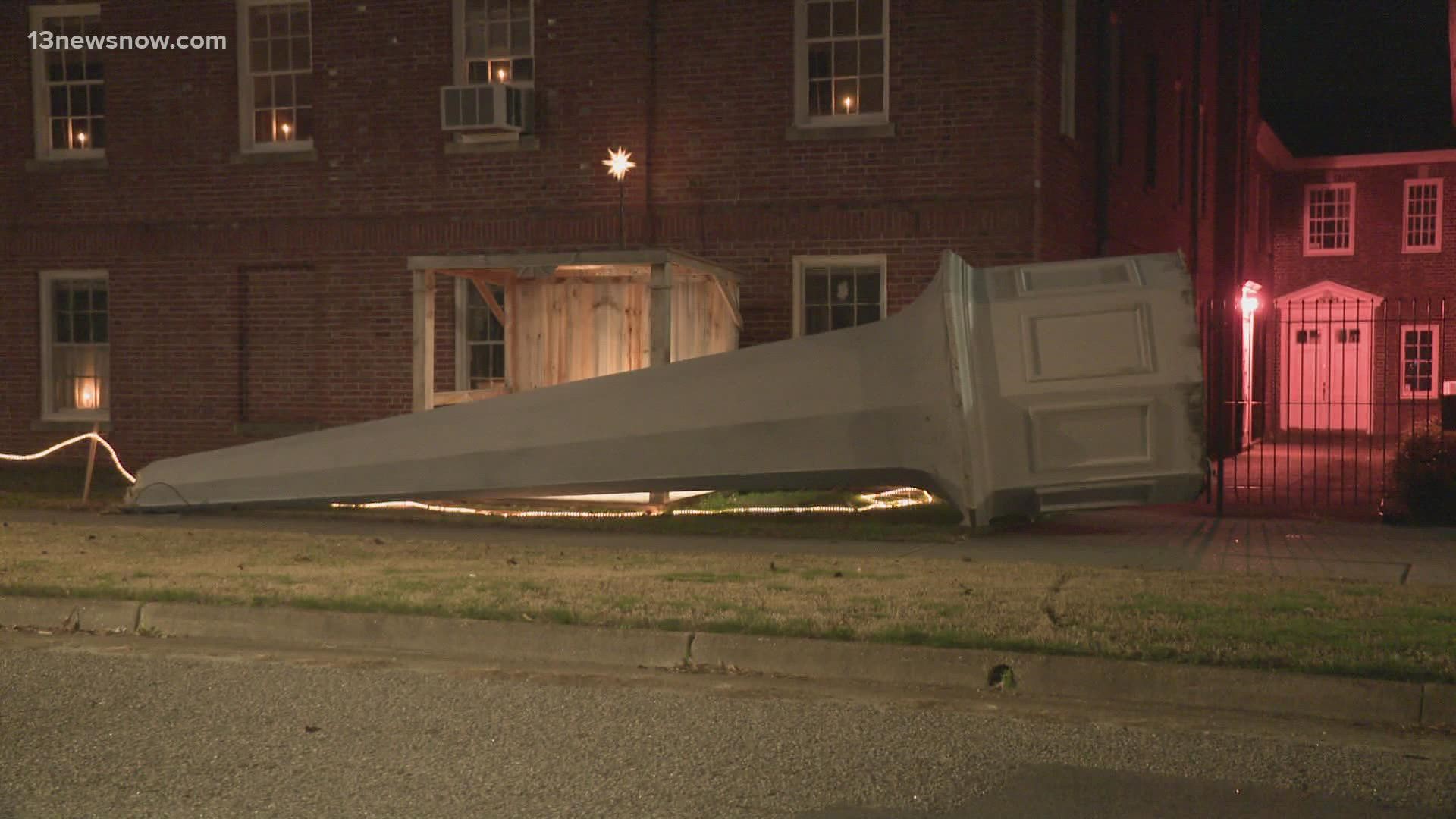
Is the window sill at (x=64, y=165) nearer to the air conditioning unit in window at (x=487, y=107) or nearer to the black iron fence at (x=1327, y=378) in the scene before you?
the air conditioning unit in window at (x=487, y=107)

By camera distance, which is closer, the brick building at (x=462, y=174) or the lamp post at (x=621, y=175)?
the brick building at (x=462, y=174)

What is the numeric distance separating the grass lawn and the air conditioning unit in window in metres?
6.54

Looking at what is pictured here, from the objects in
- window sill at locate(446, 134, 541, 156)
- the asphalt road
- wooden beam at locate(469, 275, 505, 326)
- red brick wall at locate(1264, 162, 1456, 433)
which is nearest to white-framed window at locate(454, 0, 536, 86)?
window sill at locate(446, 134, 541, 156)

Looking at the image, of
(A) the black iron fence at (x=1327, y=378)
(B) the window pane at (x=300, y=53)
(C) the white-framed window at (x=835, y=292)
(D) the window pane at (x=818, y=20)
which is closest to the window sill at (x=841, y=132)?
(D) the window pane at (x=818, y=20)

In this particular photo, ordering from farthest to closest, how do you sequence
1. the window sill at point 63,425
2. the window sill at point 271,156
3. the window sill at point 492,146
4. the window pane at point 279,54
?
the window sill at point 63,425 < the window pane at point 279,54 < the window sill at point 271,156 < the window sill at point 492,146

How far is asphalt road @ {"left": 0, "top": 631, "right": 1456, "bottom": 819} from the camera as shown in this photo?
5.48 m

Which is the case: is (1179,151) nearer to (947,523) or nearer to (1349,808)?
(947,523)

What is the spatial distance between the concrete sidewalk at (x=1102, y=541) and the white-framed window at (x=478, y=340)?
3714 millimetres

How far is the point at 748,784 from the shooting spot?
18.8 ft

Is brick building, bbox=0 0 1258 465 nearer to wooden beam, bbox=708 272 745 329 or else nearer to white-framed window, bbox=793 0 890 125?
white-framed window, bbox=793 0 890 125

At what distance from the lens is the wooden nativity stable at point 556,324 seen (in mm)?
16172

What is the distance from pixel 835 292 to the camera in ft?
55.0

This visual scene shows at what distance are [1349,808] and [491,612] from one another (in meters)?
4.81

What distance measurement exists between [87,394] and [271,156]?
4171mm
